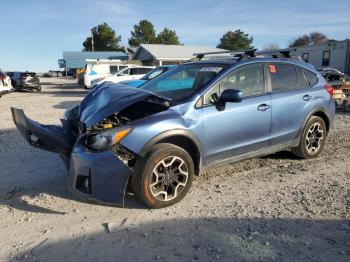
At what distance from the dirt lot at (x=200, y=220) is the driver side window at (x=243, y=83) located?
1207mm

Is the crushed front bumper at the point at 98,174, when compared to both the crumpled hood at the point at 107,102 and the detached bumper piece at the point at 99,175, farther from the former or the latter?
the crumpled hood at the point at 107,102

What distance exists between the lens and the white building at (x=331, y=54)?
3275cm

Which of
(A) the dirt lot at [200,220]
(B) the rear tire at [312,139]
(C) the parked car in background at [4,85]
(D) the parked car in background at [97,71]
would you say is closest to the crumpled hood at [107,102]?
(A) the dirt lot at [200,220]

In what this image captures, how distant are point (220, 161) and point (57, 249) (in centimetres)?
227

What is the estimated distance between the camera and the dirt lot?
3.44m

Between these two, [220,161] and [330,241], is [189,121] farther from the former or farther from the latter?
[330,241]

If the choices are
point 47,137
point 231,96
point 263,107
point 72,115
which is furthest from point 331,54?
point 47,137

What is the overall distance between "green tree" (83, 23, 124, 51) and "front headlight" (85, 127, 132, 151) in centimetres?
7831

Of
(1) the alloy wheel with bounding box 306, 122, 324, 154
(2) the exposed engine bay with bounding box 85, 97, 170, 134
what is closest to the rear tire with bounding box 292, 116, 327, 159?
(1) the alloy wheel with bounding box 306, 122, 324, 154

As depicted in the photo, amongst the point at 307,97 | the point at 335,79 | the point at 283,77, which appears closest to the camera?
the point at 283,77

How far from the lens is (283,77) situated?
18.7ft

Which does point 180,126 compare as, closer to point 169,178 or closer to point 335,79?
point 169,178

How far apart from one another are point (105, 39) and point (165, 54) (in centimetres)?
3860

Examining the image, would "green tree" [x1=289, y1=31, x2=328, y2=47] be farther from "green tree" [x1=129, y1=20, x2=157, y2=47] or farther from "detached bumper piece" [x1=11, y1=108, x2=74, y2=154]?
"detached bumper piece" [x1=11, y1=108, x2=74, y2=154]
